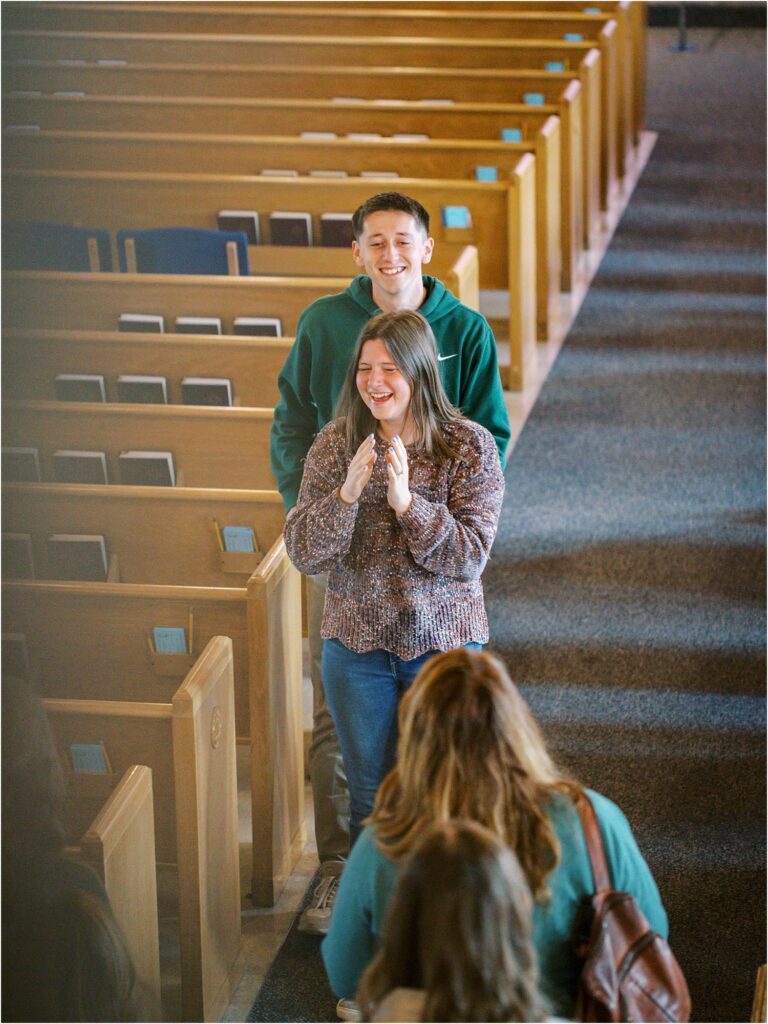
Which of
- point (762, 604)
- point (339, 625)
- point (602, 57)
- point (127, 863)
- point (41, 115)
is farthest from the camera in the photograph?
point (602, 57)

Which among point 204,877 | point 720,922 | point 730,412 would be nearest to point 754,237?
point 730,412

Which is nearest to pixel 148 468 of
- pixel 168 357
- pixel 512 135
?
pixel 168 357

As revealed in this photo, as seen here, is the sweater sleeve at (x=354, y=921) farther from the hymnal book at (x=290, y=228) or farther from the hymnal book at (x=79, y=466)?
the hymnal book at (x=290, y=228)

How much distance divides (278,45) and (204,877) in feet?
20.5

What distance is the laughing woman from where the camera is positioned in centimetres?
245

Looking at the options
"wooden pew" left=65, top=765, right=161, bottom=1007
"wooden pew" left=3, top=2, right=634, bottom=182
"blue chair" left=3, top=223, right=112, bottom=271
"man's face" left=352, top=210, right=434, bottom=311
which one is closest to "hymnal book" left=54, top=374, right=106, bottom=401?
"blue chair" left=3, top=223, right=112, bottom=271

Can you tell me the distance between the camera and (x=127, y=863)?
2369 millimetres

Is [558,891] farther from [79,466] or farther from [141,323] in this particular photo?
[141,323]

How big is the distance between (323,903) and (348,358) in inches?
46.3

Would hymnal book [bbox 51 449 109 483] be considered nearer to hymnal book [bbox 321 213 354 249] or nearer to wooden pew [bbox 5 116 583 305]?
hymnal book [bbox 321 213 354 249]

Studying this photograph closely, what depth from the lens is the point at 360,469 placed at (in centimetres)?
238

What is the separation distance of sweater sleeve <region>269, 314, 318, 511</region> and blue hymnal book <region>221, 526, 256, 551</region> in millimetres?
659

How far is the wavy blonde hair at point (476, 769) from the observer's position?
1658 millimetres

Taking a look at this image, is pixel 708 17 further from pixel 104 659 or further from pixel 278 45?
pixel 104 659
